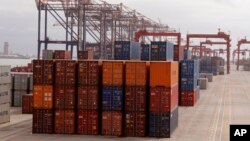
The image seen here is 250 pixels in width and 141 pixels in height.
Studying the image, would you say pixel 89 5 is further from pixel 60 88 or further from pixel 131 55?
pixel 60 88

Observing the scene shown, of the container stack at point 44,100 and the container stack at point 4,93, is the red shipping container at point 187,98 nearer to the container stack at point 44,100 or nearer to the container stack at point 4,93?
the container stack at point 4,93

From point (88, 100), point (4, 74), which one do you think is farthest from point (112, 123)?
point (4, 74)

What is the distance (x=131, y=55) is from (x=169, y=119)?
1672cm

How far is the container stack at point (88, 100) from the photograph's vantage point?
108ft

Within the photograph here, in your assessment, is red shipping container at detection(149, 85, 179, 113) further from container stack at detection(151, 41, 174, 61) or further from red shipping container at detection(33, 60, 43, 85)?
container stack at detection(151, 41, 174, 61)

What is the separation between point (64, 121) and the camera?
33.0 meters

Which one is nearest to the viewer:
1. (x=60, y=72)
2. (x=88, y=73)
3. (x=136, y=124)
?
(x=136, y=124)

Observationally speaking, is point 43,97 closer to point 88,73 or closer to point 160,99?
point 88,73

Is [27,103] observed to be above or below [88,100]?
below

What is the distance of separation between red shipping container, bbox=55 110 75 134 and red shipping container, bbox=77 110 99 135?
1.57 feet

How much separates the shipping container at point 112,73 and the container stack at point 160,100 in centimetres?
208

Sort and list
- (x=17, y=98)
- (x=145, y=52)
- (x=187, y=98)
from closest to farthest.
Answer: (x=17, y=98), (x=145, y=52), (x=187, y=98)

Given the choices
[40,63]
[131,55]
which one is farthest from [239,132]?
[131,55]

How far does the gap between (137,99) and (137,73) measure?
5.70 feet
